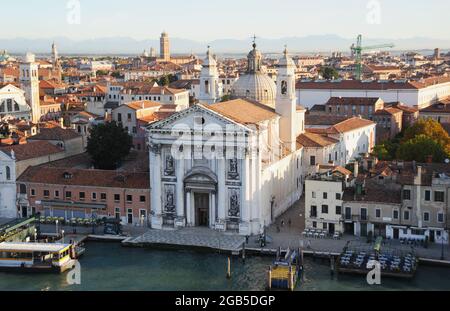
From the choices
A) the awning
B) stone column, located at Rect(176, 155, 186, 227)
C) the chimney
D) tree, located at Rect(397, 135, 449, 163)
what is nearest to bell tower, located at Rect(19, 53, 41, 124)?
the awning

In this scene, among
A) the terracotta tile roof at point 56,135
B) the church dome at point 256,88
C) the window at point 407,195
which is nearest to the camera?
the window at point 407,195

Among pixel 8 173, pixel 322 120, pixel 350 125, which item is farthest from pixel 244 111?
pixel 322 120

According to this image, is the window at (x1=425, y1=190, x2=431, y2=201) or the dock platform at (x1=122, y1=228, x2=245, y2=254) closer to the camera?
the window at (x1=425, y1=190, x2=431, y2=201)

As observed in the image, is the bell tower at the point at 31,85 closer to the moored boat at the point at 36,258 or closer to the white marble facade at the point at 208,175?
the white marble facade at the point at 208,175

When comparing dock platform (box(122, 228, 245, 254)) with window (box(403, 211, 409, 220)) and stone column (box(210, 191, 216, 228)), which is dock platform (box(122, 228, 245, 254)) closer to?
stone column (box(210, 191, 216, 228))

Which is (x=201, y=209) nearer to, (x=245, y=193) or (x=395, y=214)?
(x=245, y=193)

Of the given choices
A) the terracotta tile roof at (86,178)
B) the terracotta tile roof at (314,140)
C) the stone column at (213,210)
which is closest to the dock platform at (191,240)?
the stone column at (213,210)
